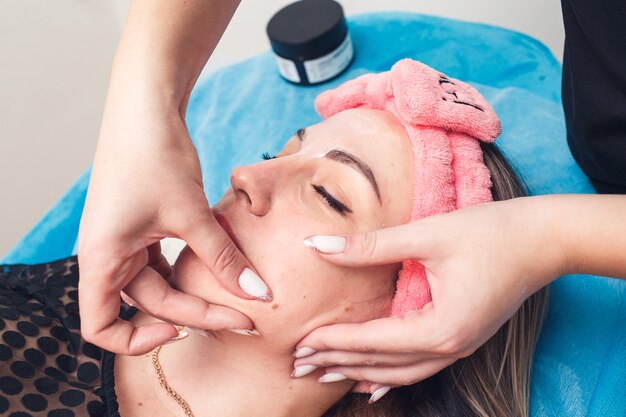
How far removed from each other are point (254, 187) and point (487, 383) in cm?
55

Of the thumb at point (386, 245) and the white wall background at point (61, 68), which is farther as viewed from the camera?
the white wall background at point (61, 68)

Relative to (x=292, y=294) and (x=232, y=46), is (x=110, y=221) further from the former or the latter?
(x=232, y=46)

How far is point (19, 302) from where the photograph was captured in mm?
1237

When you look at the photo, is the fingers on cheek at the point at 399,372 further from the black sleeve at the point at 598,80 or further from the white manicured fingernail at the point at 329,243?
the black sleeve at the point at 598,80

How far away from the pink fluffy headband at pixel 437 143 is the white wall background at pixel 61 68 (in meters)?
1.17

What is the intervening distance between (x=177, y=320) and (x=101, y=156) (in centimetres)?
24

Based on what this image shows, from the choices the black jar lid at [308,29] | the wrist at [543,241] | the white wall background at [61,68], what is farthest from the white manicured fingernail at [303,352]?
the white wall background at [61,68]

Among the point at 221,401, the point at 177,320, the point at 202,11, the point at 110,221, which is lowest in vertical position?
the point at 221,401

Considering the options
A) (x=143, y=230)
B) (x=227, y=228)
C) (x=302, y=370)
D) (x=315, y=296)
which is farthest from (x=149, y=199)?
(x=302, y=370)

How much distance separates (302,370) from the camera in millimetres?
1064

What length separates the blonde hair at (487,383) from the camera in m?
1.18

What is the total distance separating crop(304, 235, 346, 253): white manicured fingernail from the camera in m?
0.94

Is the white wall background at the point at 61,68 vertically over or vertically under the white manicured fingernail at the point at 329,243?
under

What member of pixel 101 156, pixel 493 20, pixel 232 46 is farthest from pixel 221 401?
pixel 232 46
